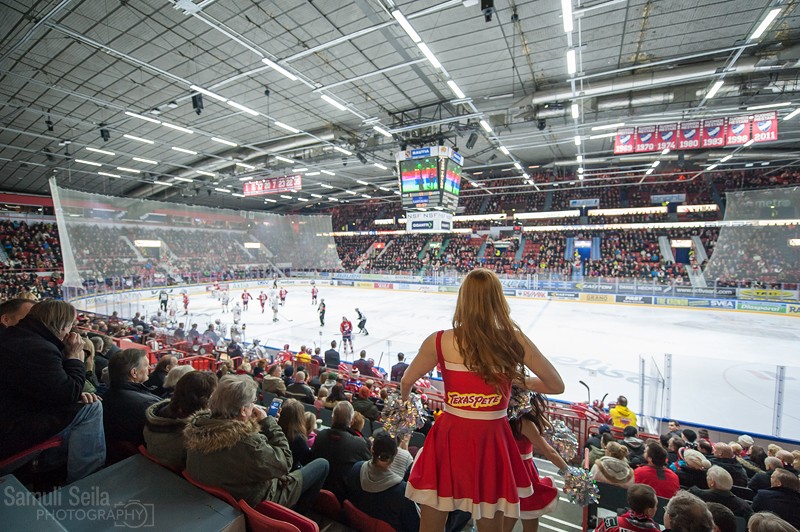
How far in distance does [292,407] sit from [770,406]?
28.7ft

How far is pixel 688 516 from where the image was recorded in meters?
1.69

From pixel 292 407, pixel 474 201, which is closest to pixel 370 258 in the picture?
pixel 474 201

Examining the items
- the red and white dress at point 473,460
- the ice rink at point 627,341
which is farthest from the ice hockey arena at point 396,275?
the ice rink at point 627,341

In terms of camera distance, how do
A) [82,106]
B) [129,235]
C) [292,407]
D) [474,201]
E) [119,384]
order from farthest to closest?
[474,201]
[129,235]
[82,106]
[292,407]
[119,384]

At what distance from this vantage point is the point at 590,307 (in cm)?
1941

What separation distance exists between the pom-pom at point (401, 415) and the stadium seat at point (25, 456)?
5.76ft

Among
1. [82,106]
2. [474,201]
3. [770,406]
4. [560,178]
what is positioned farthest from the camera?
[474,201]

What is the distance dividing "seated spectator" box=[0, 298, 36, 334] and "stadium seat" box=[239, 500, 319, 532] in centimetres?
261

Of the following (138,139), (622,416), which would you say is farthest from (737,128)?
(138,139)

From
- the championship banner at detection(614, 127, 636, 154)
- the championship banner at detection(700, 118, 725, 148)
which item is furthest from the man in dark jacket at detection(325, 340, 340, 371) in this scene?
the championship banner at detection(700, 118, 725, 148)

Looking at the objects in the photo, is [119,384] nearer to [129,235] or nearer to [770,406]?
[770,406]

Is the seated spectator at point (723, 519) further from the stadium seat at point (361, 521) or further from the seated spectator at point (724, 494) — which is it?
the stadium seat at point (361, 521)

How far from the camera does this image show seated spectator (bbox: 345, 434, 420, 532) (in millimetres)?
2076

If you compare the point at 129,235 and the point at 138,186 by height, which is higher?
the point at 138,186
